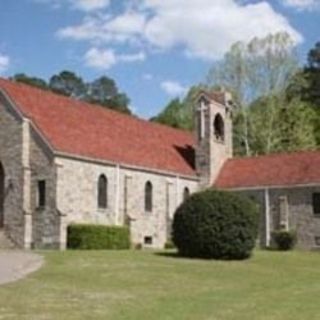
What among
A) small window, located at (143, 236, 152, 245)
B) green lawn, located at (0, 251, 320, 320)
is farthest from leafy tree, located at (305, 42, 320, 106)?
green lawn, located at (0, 251, 320, 320)

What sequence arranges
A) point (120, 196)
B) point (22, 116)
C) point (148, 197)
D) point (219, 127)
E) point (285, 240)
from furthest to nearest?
point (219, 127) < point (285, 240) < point (148, 197) < point (120, 196) < point (22, 116)

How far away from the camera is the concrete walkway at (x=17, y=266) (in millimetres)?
22761

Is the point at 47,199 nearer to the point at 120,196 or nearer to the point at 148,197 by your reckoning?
the point at 120,196

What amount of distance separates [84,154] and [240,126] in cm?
3234

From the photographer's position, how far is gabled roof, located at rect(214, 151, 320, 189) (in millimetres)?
48906

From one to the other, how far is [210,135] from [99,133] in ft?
33.2

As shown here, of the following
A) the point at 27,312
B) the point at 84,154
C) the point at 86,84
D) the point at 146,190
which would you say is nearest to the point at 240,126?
the point at 146,190

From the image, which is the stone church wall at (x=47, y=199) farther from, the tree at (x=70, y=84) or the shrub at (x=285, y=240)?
the tree at (x=70, y=84)

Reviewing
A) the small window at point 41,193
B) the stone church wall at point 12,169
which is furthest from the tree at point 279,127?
the small window at point 41,193

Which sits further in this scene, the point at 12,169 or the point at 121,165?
the point at 121,165

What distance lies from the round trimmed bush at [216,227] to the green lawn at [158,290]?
3.49 feet

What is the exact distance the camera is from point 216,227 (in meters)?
32.5

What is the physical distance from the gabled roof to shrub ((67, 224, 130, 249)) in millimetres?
14306

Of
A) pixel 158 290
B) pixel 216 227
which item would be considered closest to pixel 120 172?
pixel 216 227
